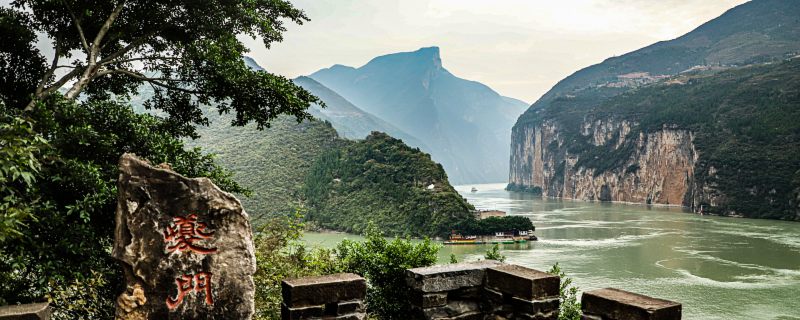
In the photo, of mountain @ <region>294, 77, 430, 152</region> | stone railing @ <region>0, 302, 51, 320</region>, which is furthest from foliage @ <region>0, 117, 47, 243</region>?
mountain @ <region>294, 77, 430, 152</region>

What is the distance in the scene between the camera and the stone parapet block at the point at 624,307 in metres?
2.49

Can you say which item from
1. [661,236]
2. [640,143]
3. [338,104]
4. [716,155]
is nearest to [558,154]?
[640,143]

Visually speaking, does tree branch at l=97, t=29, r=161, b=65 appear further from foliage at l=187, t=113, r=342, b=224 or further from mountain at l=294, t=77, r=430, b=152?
mountain at l=294, t=77, r=430, b=152

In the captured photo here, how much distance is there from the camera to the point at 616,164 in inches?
3022

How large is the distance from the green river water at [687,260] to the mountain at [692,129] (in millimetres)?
13876

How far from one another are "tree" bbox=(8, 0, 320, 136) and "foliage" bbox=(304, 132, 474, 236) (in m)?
28.7

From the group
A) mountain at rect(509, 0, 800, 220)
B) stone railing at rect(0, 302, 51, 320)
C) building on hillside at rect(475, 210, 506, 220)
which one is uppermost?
mountain at rect(509, 0, 800, 220)

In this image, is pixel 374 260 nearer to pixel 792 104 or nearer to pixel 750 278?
pixel 750 278

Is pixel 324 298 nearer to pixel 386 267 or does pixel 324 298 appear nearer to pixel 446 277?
pixel 446 277

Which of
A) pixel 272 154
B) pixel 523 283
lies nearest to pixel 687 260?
pixel 523 283

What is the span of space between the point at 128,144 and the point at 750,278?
2392 centimetres

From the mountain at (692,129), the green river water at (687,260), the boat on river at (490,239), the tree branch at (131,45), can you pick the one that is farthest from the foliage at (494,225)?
the tree branch at (131,45)

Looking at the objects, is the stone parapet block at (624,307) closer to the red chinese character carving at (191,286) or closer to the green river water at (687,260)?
the red chinese character carving at (191,286)

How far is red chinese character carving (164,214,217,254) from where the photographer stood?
2.76 metres
